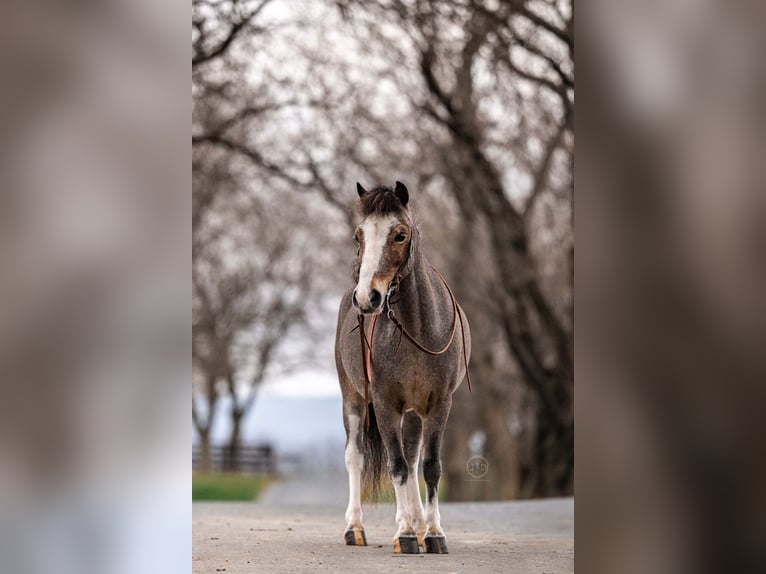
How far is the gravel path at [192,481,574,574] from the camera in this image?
4.47m

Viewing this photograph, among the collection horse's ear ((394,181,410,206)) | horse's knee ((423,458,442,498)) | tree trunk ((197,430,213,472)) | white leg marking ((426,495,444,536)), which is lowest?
tree trunk ((197,430,213,472))

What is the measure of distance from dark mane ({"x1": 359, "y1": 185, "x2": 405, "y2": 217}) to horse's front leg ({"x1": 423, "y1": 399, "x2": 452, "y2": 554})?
928mm

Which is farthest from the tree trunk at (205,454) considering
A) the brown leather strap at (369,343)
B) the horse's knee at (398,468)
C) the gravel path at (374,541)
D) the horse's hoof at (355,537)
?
the horse's knee at (398,468)

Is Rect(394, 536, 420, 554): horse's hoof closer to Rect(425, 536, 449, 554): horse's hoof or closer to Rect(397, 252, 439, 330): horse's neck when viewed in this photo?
Rect(425, 536, 449, 554): horse's hoof

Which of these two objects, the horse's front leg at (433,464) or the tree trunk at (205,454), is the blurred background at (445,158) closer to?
the tree trunk at (205,454)

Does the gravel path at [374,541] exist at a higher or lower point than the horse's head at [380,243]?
lower

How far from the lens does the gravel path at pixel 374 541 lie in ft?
14.7

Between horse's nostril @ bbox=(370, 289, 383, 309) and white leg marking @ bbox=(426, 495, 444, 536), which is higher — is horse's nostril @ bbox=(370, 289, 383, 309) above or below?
above

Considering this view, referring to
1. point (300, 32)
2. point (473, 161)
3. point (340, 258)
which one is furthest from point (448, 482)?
point (300, 32)

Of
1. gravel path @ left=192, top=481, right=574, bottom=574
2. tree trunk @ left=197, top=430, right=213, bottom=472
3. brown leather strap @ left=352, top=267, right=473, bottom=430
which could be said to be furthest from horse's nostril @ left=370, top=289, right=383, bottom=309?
tree trunk @ left=197, top=430, right=213, bottom=472

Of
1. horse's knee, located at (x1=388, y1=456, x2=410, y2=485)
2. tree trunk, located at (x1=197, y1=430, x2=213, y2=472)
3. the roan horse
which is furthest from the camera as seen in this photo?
tree trunk, located at (x1=197, y1=430, x2=213, y2=472)

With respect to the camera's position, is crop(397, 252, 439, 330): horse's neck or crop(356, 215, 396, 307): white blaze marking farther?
crop(397, 252, 439, 330): horse's neck

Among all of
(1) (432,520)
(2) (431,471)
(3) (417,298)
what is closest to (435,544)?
(1) (432,520)
